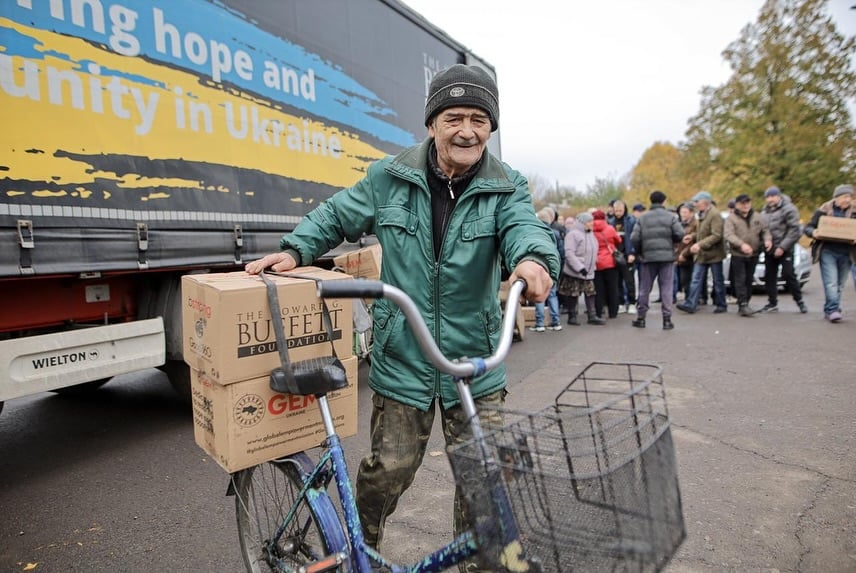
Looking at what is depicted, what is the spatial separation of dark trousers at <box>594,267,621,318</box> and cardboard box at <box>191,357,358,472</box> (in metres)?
7.91

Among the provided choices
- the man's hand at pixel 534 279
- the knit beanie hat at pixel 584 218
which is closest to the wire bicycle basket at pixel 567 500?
the man's hand at pixel 534 279

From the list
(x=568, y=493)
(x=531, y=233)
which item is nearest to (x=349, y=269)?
(x=531, y=233)

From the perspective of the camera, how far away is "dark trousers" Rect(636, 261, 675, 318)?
831cm

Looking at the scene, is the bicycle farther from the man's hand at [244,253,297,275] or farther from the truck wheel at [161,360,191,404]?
the truck wheel at [161,360,191,404]

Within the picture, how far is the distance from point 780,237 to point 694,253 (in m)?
1.30

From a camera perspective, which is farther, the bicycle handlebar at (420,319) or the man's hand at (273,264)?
the man's hand at (273,264)

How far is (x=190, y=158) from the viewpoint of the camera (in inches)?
154

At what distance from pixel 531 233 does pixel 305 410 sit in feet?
3.45

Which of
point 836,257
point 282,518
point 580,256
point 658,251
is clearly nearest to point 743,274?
point 836,257

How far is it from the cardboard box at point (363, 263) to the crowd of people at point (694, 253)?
177 inches

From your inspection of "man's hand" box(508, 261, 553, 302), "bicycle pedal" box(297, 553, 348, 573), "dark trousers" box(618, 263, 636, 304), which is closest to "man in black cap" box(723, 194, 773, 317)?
"dark trousers" box(618, 263, 636, 304)

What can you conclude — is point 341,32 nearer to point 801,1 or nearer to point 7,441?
point 7,441

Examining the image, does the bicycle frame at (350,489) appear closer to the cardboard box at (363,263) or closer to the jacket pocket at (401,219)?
the jacket pocket at (401,219)

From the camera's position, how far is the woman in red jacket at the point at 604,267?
30.1 feet
